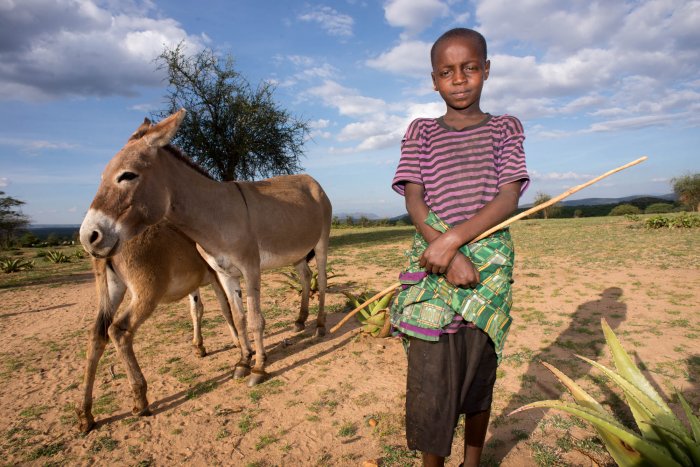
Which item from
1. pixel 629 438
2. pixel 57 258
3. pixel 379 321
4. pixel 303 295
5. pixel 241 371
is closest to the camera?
pixel 629 438

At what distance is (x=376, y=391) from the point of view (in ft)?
12.4

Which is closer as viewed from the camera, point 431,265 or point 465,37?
point 431,265

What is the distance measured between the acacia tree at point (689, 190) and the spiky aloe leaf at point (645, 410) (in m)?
49.2

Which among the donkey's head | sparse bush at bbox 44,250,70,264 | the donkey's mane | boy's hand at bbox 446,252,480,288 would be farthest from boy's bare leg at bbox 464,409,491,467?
sparse bush at bbox 44,250,70,264

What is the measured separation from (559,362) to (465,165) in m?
3.34

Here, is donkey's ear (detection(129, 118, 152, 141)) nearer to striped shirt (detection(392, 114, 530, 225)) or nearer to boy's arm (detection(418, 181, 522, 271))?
striped shirt (detection(392, 114, 530, 225))

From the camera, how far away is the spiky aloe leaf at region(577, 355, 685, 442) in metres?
1.89

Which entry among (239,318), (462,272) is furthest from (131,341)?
(462,272)

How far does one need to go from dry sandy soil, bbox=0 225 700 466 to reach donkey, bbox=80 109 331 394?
0.42m

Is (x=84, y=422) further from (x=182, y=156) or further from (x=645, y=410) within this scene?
(x=645, y=410)

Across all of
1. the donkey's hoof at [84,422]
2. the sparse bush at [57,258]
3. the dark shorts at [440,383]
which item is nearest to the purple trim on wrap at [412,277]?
the dark shorts at [440,383]

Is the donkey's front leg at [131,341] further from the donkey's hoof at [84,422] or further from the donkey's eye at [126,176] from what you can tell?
the donkey's eye at [126,176]

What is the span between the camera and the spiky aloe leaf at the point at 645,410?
74.3 inches

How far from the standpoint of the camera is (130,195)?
304cm
